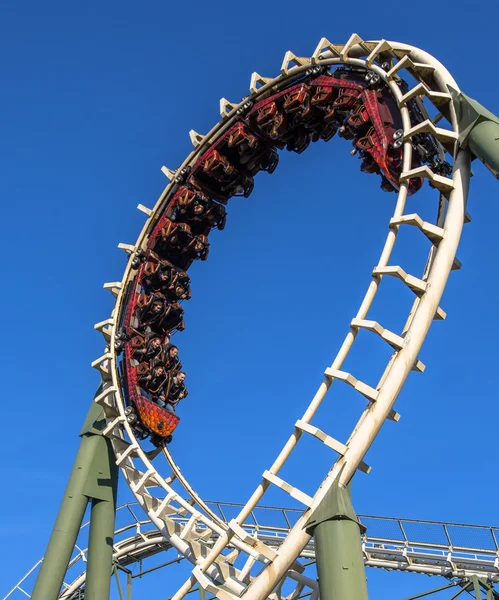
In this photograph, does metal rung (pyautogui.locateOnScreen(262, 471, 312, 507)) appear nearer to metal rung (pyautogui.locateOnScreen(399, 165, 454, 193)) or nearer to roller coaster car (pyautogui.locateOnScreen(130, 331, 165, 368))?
metal rung (pyautogui.locateOnScreen(399, 165, 454, 193))

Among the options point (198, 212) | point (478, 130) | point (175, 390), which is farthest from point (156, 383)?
point (478, 130)

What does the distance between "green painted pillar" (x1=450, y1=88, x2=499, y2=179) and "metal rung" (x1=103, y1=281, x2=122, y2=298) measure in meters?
6.58

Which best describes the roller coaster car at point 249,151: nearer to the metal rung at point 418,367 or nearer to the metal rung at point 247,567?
the metal rung at point 418,367

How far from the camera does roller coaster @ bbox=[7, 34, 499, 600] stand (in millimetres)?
8836

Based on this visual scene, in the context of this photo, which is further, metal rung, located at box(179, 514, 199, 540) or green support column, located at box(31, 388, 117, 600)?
green support column, located at box(31, 388, 117, 600)

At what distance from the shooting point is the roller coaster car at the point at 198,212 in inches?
555

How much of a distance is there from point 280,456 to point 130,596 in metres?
13.2

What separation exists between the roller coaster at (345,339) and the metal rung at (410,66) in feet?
0.06

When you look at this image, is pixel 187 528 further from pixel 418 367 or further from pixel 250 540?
pixel 418 367

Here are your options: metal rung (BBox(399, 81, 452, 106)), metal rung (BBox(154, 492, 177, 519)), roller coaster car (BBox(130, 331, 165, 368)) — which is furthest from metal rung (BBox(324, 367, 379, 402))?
roller coaster car (BBox(130, 331, 165, 368))

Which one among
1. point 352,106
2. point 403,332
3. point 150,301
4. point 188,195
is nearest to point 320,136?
point 352,106

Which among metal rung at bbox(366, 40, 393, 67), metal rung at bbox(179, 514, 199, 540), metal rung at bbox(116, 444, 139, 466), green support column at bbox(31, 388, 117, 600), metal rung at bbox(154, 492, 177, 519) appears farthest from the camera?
metal rung at bbox(116, 444, 139, 466)

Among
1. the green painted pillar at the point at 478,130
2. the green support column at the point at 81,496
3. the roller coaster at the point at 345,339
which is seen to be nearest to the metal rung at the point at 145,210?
the roller coaster at the point at 345,339

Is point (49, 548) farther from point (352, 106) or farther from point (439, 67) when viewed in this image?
point (439, 67)
